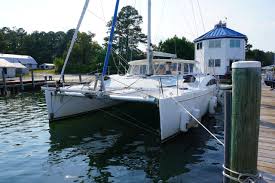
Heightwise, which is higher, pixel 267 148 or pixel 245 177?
pixel 245 177

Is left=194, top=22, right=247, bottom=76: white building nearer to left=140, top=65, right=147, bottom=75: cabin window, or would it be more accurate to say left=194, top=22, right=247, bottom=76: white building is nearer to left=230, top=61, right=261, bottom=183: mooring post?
left=140, top=65, right=147, bottom=75: cabin window

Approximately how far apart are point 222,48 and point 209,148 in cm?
2521

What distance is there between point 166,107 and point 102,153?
2412 mm

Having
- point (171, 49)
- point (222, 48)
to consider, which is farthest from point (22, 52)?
point (222, 48)

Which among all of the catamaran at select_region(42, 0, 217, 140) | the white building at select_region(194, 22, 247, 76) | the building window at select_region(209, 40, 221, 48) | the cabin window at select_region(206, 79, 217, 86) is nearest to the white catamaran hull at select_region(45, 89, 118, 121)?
the catamaran at select_region(42, 0, 217, 140)

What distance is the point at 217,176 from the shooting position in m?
6.67

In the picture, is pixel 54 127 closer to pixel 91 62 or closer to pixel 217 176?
pixel 217 176

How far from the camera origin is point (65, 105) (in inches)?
482

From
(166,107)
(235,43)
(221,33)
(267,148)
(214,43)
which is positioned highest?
(221,33)

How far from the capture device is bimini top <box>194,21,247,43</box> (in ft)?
104

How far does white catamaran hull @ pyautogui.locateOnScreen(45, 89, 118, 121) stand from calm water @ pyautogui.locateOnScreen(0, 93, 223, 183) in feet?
1.20

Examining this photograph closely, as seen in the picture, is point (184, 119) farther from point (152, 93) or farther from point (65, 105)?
point (65, 105)

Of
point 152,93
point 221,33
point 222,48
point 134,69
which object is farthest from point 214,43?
point 152,93

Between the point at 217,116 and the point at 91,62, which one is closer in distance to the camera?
the point at 217,116
